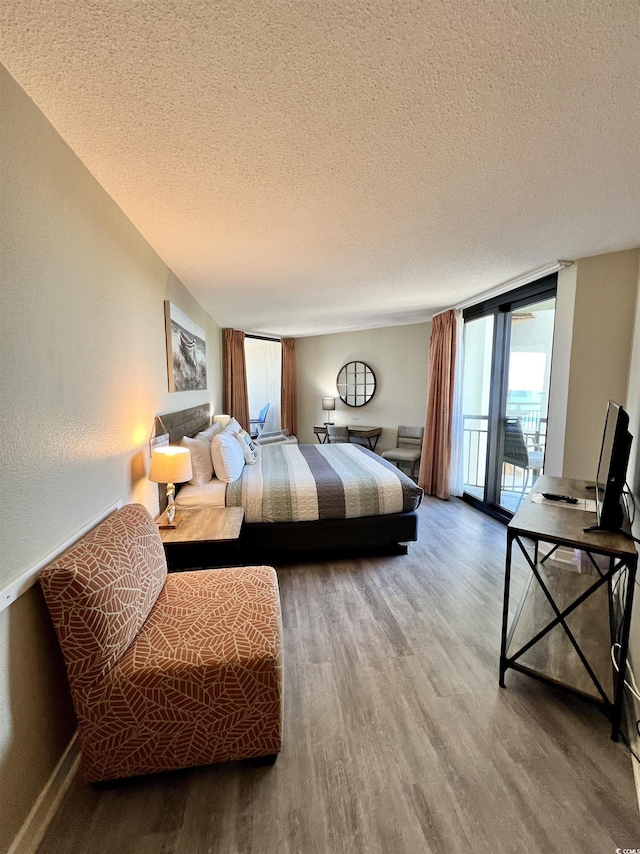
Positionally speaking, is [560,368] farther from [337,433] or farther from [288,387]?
[288,387]

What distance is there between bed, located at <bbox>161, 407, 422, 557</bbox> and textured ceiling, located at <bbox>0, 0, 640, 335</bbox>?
166 centimetres

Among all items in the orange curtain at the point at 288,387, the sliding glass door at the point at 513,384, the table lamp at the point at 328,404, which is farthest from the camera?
the orange curtain at the point at 288,387

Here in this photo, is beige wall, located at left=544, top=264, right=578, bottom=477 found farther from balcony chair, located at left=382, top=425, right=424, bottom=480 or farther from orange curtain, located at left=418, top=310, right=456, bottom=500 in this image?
balcony chair, located at left=382, top=425, right=424, bottom=480

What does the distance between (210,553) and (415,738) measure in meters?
1.33

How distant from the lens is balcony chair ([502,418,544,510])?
3371 millimetres

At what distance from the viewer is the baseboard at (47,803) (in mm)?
1028

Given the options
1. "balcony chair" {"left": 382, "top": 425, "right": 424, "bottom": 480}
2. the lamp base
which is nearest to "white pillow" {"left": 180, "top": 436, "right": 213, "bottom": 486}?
the lamp base

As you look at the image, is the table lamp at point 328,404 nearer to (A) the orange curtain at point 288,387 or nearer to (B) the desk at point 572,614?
(A) the orange curtain at point 288,387

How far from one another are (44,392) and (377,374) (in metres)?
5.16

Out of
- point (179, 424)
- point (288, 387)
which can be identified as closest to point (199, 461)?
point (179, 424)

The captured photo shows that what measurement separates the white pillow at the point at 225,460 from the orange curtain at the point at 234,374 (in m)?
2.50

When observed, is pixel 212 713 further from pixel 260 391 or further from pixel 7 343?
pixel 260 391

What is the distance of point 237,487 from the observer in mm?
2797

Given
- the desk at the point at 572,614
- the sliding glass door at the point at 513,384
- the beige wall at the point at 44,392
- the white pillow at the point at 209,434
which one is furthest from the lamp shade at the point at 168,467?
the sliding glass door at the point at 513,384
